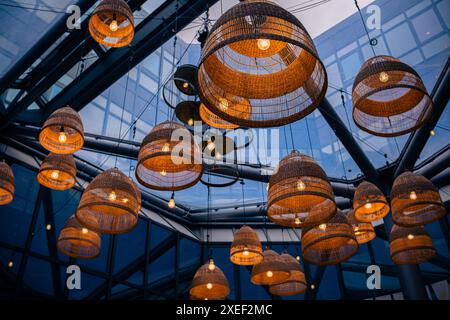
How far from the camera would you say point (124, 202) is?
4.86m

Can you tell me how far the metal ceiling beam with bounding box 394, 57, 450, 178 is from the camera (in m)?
7.55

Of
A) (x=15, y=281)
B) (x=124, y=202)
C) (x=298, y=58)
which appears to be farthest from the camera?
(x=15, y=281)

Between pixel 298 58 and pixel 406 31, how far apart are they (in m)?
9.01

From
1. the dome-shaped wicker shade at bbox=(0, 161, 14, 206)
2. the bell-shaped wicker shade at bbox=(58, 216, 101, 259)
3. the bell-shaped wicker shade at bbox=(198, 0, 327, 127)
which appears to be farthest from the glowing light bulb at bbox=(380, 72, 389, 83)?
the dome-shaped wicker shade at bbox=(0, 161, 14, 206)

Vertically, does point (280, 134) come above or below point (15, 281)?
above

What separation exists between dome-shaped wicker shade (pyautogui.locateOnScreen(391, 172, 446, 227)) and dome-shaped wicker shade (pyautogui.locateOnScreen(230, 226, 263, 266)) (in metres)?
2.17

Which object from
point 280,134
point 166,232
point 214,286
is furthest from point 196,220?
point 214,286

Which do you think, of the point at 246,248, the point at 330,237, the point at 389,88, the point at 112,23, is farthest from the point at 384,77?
the point at 246,248

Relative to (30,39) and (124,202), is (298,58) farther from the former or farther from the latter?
(30,39)

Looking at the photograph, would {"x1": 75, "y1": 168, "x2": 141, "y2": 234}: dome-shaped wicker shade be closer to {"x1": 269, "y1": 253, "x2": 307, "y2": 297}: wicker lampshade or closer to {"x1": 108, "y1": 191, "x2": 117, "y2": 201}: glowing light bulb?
{"x1": 108, "y1": 191, "x2": 117, "y2": 201}: glowing light bulb

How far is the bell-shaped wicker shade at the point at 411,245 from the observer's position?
22.8ft

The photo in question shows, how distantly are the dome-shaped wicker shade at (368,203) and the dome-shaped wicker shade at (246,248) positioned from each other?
67.0 inches

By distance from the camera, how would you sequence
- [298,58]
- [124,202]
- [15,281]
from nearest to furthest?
[298,58]
[124,202]
[15,281]

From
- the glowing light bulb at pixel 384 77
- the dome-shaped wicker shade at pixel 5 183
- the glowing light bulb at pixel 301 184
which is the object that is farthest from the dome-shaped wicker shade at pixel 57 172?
the glowing light bulb at pixel 384 77
